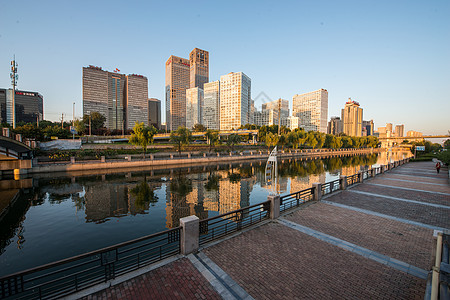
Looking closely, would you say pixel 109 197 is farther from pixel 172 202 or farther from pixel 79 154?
pixel 79 154

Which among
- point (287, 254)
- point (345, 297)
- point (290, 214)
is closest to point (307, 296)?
point (345, 297)

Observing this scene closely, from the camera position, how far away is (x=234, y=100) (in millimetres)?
187875

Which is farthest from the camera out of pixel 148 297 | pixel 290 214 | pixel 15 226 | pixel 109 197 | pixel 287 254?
pixel 109 197

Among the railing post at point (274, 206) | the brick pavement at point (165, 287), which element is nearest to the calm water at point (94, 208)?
the brick pavement at point (165, 287)

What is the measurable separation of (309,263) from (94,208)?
16.6 metres

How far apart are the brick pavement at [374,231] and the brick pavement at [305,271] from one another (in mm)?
1369

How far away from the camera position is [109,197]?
64.7ft

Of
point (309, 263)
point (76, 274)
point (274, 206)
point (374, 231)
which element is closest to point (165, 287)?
point (76, 274)

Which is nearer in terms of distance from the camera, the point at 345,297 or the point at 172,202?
the point at 345,297

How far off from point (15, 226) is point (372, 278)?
19355 mm

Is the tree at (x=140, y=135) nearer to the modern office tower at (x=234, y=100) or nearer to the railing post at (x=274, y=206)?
the railing post at (x=274, y=206)

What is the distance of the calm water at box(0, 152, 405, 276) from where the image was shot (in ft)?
34.7

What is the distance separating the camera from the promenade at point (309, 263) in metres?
5.85

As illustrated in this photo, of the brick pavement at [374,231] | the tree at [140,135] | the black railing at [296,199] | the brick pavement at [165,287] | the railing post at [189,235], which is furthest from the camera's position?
the tree at [140,135]
